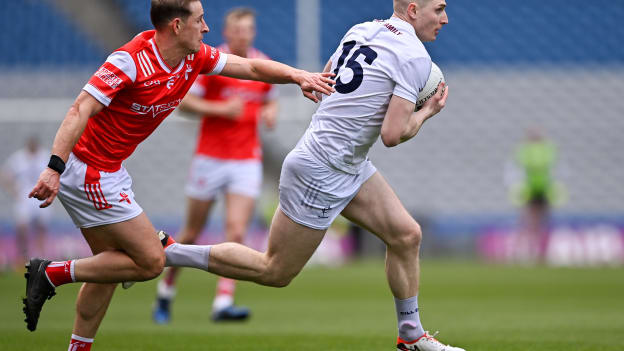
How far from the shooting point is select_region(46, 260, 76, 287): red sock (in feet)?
18.1

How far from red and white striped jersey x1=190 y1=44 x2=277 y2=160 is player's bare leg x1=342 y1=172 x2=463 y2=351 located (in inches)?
147

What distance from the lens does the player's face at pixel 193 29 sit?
5.48 meters

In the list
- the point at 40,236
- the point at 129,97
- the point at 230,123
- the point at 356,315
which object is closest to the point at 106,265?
the point at 129,97

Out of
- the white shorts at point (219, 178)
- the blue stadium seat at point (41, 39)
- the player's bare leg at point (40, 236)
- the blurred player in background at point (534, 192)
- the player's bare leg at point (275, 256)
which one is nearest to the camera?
the player's bare leg at point (275, 256)

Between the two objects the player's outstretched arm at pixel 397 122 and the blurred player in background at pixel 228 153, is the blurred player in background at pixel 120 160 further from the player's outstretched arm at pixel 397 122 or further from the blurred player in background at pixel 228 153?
the blurred player in background at pixel 228 153

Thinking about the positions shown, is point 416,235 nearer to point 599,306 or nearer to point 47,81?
point 599,306

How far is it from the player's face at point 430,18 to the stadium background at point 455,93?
15.1m

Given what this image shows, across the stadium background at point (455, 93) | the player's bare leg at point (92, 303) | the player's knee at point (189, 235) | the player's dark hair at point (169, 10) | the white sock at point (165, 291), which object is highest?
the stadium background at point (455, 93)

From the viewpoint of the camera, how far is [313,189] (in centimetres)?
574

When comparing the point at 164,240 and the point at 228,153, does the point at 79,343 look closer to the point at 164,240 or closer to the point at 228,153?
the point at 164,240

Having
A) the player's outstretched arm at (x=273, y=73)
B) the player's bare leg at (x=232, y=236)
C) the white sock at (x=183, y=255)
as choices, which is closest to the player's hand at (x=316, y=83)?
the player's outstretched arm at (x=273, y=73)

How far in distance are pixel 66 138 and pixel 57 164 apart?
0.16 m

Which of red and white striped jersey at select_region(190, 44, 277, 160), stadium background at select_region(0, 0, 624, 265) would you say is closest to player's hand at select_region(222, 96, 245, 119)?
red and white striped jersey at select_region(190, 44, 277, 160)

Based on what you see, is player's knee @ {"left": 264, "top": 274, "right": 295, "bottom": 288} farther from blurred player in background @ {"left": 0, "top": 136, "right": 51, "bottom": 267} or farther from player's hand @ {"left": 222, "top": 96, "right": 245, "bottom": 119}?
blurred player in background @ {"left": 0, "top": 136, "right": 51, "bottom": 267}
